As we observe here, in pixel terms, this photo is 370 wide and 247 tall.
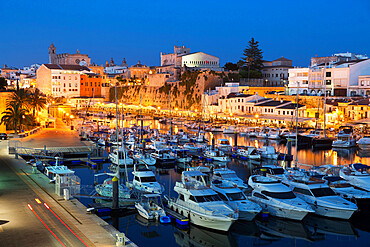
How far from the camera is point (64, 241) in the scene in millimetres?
17281

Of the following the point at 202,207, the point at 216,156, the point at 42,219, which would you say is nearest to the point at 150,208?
the point at 202,207

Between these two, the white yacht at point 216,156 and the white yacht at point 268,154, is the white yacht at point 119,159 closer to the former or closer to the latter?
the white yacht at point 216,156

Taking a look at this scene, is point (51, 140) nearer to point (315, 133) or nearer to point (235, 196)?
point (235, 196)

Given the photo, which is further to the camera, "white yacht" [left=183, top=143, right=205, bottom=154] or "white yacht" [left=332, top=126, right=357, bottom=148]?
"white yacht" [left=332, top=126, right=357, bottom=148]

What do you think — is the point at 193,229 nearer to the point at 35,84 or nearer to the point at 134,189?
→ the point at 134,189

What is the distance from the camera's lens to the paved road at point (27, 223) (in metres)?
17.3

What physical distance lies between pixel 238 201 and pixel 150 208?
4.86 m

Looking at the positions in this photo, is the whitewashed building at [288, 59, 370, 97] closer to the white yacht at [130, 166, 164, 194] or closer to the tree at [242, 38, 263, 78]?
the tree at [242, 38, 263, 78]

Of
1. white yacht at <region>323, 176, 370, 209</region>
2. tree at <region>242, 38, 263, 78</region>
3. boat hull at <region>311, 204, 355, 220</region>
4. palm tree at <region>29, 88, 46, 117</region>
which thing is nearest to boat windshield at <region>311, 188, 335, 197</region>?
boat hull at <region>311, 204, 355, 220</region>

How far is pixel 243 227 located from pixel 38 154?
891 inches

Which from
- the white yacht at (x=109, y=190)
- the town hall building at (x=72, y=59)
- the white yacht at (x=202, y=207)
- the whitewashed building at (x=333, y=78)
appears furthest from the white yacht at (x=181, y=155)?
the town hall building at (x=72, y=59)

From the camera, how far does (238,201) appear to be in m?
24.6

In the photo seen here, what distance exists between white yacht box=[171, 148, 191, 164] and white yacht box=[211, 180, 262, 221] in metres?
14.8

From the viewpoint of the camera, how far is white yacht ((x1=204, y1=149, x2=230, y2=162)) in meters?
42.0
